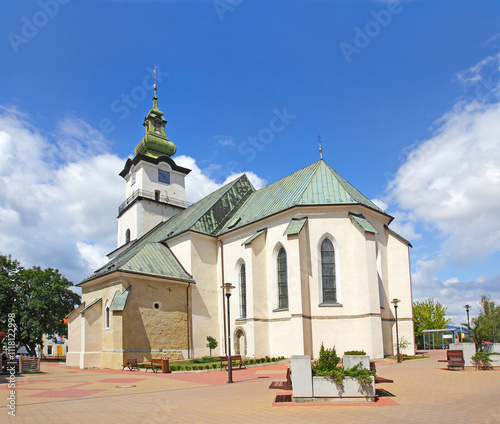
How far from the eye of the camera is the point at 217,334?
31484 millimetres

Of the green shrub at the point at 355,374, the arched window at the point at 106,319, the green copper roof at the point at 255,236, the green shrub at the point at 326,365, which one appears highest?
the green copper roof at the point at 255,236

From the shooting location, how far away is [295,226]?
2684 centimetres

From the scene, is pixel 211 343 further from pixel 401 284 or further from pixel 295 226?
pixel 401 284

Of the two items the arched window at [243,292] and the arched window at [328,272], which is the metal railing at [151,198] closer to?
the arched window at [243,292]

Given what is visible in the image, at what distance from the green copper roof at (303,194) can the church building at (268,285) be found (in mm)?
118

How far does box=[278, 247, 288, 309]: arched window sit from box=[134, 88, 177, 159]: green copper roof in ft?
77.7

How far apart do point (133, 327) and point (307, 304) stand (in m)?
11.3

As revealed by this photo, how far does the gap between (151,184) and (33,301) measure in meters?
17.2

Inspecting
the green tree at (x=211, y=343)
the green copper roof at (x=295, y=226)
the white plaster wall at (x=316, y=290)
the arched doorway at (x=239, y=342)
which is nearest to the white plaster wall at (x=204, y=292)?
the green tree at (x=211, y=343)

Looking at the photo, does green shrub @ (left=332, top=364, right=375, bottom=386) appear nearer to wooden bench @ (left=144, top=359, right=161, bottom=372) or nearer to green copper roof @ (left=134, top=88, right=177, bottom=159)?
wooden bench @ (left=144, top=359, right=161, bottom=372)

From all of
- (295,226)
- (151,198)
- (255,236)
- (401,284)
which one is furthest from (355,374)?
(151,198)

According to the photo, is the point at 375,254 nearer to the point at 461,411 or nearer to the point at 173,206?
the point at 461,411

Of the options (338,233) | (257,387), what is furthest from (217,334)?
(257,387)

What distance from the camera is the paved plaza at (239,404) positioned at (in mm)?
8891
